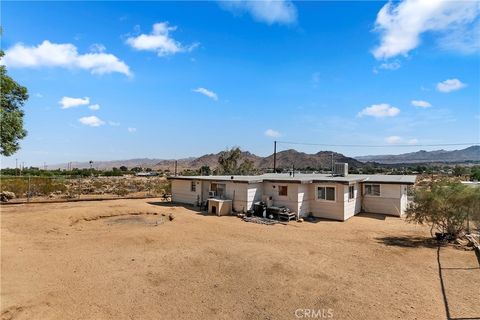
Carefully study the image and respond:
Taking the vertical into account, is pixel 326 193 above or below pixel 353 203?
above

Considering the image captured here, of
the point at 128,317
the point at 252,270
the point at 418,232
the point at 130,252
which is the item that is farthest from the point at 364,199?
the point at 128,317

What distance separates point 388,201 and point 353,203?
2727mm

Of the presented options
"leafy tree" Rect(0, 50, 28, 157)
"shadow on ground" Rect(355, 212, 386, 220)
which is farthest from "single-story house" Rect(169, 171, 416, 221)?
"leafy tree" Rect(0, 50, 28, 157)

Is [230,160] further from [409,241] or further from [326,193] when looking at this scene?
[409,241]

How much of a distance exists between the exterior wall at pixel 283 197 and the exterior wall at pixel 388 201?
6.29m

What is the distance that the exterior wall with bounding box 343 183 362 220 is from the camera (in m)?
19.1

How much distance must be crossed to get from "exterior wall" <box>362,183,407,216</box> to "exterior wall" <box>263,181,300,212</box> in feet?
20.6

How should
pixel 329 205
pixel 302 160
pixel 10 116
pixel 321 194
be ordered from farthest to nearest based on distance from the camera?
1. pixel 302 160
2. pixel 321 194
3. pixel 329 205
4. pixel 10 116

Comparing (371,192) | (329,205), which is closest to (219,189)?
(329,205)

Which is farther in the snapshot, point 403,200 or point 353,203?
point 403,200

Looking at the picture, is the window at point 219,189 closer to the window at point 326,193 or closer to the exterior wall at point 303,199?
the exterior wall at point 303,199

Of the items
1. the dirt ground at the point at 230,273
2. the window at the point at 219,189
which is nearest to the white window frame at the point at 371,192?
the dirt ground at the point at 230,273

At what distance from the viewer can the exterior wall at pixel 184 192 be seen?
24266 mm

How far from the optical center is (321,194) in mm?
19906
